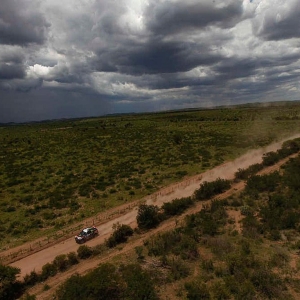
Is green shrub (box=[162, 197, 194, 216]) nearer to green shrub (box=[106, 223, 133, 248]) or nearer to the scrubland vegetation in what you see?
the scrubland vegetation

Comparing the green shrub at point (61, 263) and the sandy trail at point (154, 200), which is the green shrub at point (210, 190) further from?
the green shrub at point (61, 263)

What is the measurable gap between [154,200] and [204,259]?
15411mm

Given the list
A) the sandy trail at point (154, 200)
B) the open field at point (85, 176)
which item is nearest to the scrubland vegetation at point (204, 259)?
the sandy trail at point (154, 200)

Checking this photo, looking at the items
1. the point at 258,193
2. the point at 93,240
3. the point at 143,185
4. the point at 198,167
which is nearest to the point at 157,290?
the point at 93,240

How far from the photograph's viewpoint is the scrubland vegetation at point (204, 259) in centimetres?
1675

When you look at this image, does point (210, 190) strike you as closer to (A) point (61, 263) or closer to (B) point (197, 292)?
(B) point (197, 292)

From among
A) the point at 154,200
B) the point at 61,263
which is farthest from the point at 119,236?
the point at 154,200

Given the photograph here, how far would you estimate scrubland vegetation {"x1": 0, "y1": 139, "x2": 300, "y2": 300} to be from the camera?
16.8 metres

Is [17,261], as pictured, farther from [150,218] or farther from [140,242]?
[150,218]

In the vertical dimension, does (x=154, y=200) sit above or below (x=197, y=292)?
below

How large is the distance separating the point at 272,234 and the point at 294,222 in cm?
297

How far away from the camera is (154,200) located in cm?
3562

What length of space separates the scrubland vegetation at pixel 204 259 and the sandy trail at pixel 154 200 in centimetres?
203

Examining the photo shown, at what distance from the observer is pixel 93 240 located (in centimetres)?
2614
